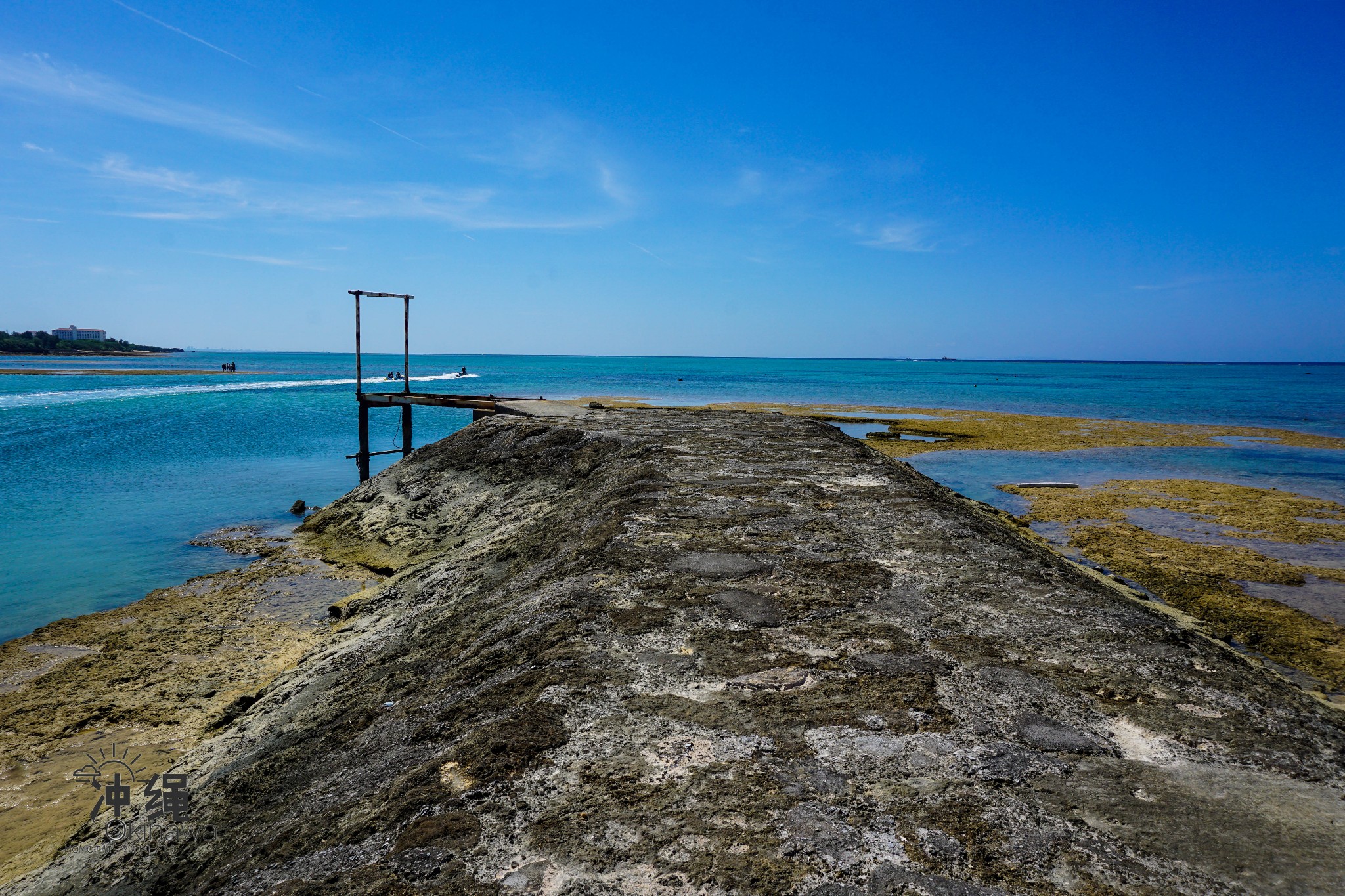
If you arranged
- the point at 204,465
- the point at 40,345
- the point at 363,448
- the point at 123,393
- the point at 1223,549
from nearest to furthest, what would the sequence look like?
the point at 1223,549 → the point at 363,448 → the point at 204,465 → the point at 123,393 → the point at 40,345

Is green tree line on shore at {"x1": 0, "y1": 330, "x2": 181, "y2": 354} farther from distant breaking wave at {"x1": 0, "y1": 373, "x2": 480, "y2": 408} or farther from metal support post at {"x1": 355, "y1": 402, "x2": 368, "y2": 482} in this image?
metal support post at {"x1": 355, "y1": 402, "x2": 368, "y2": 482}

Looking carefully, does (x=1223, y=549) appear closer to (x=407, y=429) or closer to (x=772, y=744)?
(x=772, y=744)

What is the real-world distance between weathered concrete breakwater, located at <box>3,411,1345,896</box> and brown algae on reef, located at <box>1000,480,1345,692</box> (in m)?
5.12

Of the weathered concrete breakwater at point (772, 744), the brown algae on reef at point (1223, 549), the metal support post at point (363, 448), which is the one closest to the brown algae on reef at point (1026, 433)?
the brown algae on reef at point (1223, 549)

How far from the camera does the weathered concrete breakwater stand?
1886mm

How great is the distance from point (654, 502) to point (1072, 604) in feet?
10.0

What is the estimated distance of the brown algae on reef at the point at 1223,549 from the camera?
25.2ft

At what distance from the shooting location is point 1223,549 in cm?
1140

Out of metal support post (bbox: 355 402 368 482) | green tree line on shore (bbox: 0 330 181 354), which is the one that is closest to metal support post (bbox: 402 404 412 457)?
metal support post (bbox: 355 402 368 482)

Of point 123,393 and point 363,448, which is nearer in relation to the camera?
point 363,448

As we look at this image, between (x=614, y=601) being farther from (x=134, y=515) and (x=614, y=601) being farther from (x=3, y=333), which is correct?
(x=3, y=333)

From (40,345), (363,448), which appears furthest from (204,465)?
(40,345)

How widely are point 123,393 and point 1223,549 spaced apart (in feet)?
220

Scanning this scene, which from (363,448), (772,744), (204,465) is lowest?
(204,465)
